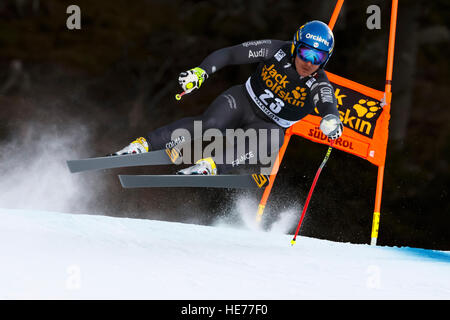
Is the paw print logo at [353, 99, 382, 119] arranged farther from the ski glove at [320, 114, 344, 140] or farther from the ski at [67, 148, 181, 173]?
the ski at [67, 148, 181, 173]

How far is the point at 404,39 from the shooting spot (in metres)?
10.6

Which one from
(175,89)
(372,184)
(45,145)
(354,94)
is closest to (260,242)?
(354,94)

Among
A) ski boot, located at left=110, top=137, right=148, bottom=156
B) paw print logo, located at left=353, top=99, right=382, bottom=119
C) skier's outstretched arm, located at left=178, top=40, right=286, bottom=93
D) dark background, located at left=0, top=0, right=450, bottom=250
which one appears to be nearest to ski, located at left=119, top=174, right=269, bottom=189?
ski boot, located at left=110, top=137, right=148, bottom=156

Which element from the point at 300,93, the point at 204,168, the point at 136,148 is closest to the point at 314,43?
the point at 300,93

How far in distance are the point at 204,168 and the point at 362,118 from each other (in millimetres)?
1813

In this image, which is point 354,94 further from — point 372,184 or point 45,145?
point 45,145

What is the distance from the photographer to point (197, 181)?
473 cm

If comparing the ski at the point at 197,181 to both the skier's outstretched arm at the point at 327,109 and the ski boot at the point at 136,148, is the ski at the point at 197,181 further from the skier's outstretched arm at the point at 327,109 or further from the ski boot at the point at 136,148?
the skier's outstretched arm at the point at 327,109

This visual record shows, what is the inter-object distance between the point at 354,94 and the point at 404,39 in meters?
5.41

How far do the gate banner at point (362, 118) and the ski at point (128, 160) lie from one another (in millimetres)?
1651

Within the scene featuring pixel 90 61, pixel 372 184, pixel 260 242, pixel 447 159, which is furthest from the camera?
pixel 90 61

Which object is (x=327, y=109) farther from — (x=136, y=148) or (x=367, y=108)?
(x=136, y=148)

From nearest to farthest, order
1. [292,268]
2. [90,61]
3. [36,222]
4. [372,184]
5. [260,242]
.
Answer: [292,268] < [36,222] < [260,242] < [372,184] < [90,61]

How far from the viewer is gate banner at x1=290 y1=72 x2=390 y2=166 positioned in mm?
5711
